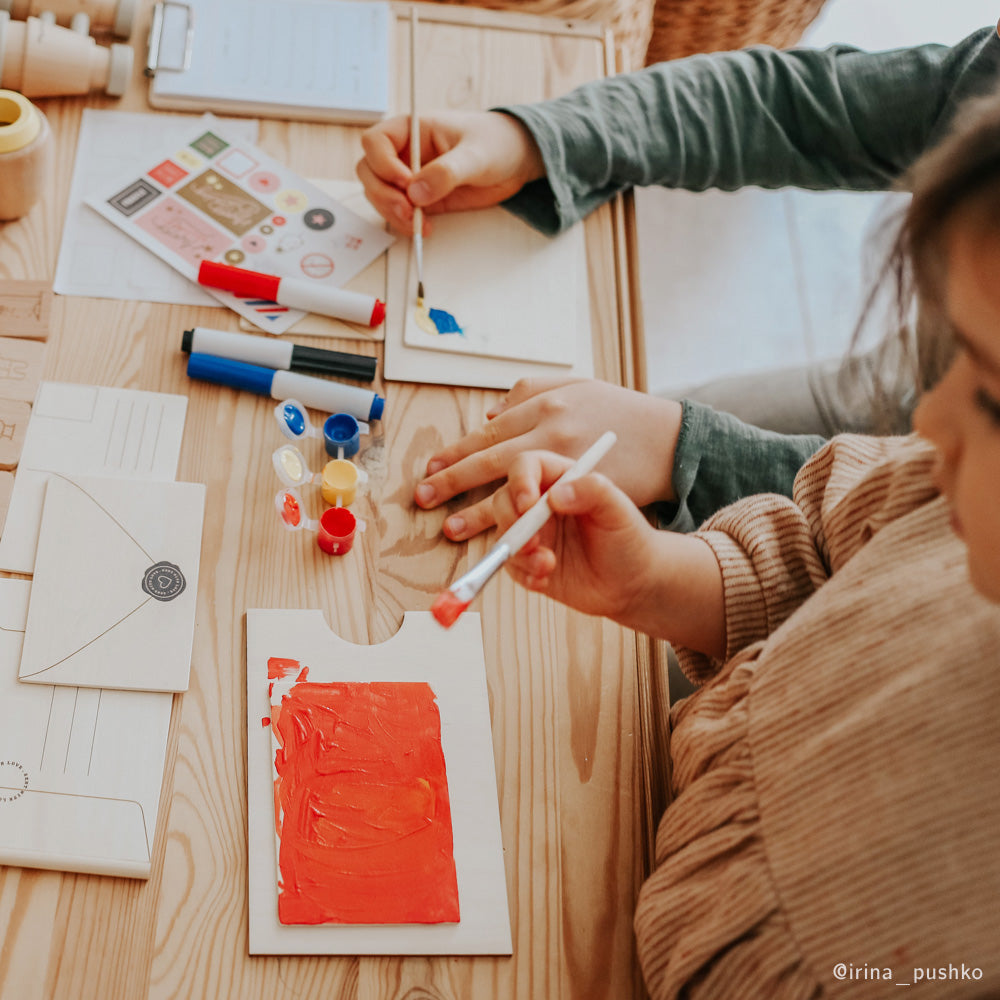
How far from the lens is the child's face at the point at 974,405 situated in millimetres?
451

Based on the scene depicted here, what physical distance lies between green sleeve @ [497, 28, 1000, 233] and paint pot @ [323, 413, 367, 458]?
292mm

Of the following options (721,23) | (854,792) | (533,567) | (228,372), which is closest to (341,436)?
(228,372)

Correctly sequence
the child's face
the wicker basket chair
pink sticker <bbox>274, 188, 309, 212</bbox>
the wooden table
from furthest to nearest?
1. the wicker basket chair
2. pink sticker <bbox>274, 188, 309, 212</bbox>
3. the wooden table
4. the child's face

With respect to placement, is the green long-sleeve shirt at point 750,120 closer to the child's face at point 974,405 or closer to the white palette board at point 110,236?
the white palette board at point 110,236

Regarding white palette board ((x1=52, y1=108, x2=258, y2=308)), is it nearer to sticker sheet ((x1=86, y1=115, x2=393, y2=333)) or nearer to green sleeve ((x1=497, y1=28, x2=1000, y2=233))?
sticker sheet ((x1=86, y1=115, x2=393, y2=333))

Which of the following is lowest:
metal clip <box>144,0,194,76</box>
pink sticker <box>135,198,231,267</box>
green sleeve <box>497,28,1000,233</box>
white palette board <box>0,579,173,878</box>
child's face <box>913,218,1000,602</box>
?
white palette board <box>0,579,173,878</box>

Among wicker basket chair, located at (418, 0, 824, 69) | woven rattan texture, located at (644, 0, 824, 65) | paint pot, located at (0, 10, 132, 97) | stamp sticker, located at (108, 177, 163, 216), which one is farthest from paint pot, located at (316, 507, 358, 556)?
woven rattan texture, located at (644, 0, 824, 65)

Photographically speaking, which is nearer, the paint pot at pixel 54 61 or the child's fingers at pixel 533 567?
the child's fingers at pixel 533 567

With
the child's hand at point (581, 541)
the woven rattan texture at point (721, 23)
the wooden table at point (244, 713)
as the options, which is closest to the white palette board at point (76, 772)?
the wooden table at point (244, 713)

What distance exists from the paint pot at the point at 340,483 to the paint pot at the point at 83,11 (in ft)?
1.67

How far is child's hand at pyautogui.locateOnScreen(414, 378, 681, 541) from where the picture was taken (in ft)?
2.46

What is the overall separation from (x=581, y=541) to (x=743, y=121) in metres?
0.49

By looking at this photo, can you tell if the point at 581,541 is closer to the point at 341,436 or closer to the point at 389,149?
the point at 341,436

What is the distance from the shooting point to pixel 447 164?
85cm
